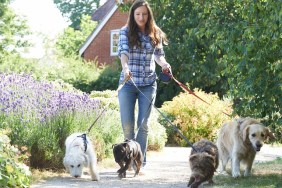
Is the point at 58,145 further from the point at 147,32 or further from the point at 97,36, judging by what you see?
the point at 97,36

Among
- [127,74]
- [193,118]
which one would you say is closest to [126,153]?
[127,74]

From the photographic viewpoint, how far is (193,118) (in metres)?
16.8

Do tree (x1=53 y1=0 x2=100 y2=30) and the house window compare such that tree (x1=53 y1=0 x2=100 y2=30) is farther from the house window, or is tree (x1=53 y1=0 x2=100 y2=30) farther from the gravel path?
the gravel path

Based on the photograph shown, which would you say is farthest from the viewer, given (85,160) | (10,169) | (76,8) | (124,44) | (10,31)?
(76,8)

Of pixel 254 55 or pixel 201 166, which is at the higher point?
pixel 254 55

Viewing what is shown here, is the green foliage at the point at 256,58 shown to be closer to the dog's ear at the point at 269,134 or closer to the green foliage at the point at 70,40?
the dog's ear at the point at 269,134

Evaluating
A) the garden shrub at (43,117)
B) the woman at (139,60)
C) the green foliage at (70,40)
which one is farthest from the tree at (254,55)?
the green foliage at (70,40)

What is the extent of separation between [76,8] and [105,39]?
98.6ft

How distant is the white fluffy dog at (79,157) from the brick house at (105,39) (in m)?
27.0

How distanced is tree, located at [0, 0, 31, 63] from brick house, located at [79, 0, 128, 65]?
3666 mm

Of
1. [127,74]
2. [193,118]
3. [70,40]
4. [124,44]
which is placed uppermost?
[70,40]

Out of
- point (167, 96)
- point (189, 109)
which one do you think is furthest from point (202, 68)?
point (189, 109)

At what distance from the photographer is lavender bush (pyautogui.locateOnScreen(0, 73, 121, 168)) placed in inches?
356

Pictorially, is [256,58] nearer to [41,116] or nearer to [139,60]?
[139,60]
